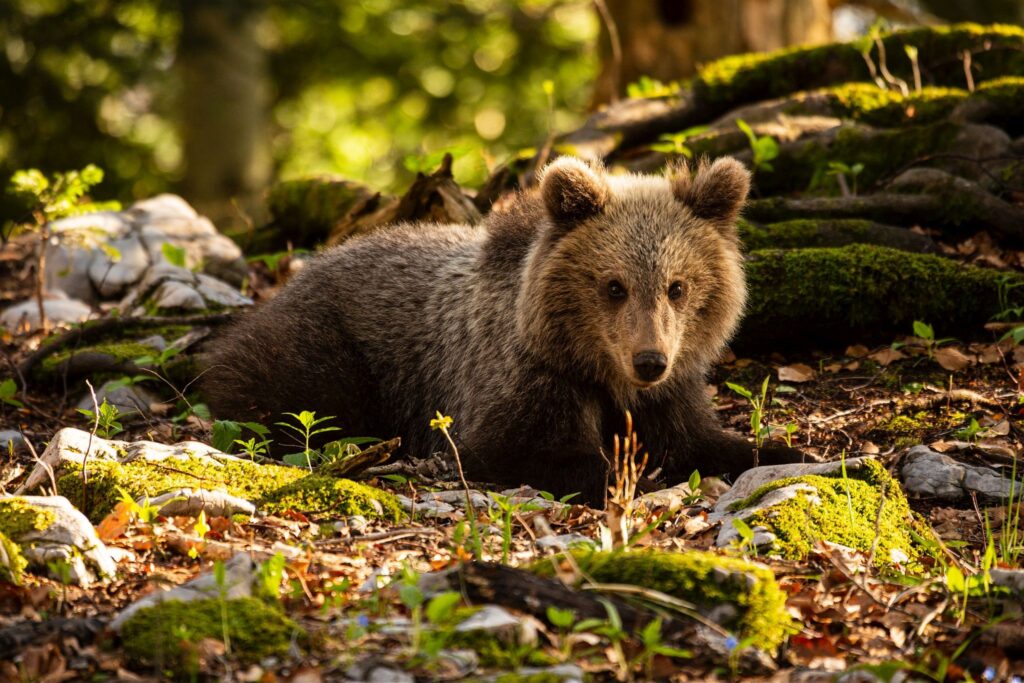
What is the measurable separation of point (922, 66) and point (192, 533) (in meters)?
9.05

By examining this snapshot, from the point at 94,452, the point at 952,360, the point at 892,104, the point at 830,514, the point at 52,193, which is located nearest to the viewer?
the point at 830,514

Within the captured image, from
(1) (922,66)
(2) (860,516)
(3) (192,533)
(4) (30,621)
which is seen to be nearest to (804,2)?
(1) (922,66)

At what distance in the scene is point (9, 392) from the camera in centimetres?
688

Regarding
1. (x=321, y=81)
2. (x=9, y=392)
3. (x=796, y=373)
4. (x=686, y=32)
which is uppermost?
(x=686, y=32)

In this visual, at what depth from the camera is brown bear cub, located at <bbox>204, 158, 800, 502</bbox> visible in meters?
5.74

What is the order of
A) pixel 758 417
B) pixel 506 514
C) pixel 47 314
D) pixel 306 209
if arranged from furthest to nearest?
pixel 306 209 < pixel 47 314 < pixel 758 417 < pixel 506 514

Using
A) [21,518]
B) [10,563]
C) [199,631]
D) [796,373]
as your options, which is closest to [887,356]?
[796,373]

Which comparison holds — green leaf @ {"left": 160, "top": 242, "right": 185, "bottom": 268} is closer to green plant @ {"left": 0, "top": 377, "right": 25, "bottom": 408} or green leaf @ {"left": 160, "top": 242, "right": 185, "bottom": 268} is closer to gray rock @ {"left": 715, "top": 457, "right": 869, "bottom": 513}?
green plant @ {"left": 0, "top": 377, "right": 25, "bottom": 408}

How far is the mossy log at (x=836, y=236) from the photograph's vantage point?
8039 mm

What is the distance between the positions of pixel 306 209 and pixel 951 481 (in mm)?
6964

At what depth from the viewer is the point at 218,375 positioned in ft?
22.4

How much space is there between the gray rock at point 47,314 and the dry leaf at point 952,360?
637 centimetres

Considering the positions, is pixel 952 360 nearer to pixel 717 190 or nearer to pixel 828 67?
pixel 717 190

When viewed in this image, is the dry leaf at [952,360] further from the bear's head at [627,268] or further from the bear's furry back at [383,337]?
the bear's furry back at [383,337]
